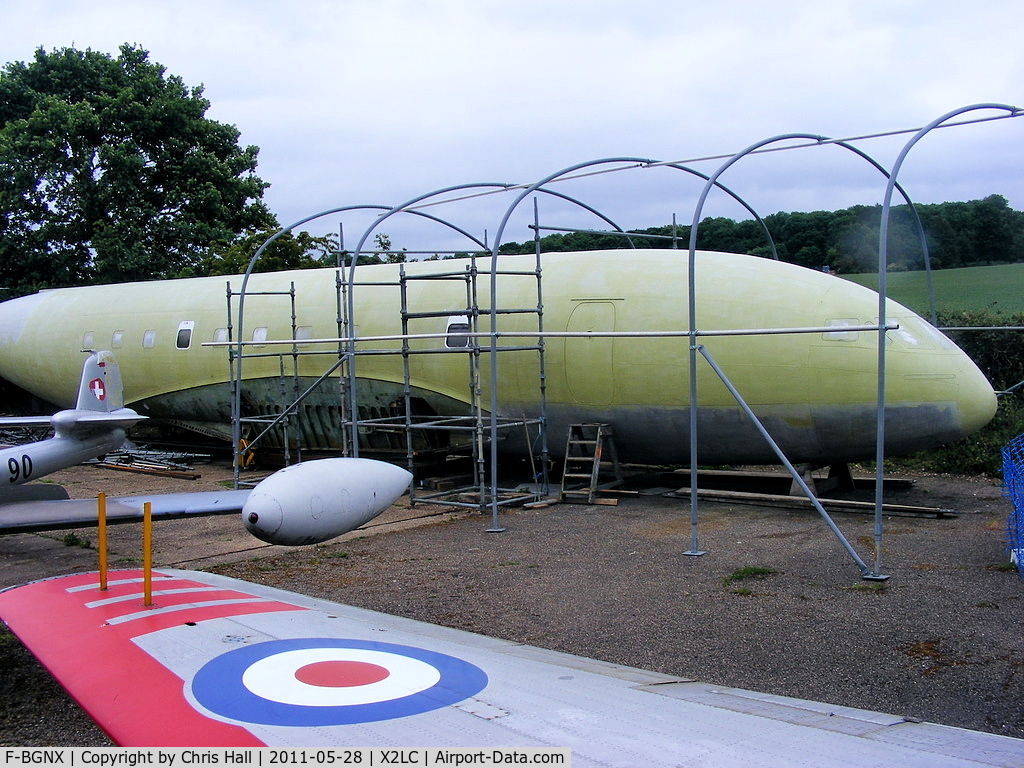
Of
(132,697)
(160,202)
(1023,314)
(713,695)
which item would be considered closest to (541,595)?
(713,695)

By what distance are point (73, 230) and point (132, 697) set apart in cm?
→ 2859

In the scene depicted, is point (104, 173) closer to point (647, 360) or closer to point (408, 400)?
point (408, 400)

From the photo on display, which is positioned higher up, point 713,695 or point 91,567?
point 713,695

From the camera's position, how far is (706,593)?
931cm

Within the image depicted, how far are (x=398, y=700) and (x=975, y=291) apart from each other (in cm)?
1987

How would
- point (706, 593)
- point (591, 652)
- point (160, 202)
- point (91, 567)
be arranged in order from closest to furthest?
1. point (591, 652)
2. point (706, 593)
3. point (91, 567)
4. point (160, 202)

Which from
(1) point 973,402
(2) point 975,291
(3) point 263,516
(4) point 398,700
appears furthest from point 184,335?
(2) point 975,291

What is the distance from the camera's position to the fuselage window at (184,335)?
19281 millimetres

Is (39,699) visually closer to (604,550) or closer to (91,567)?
(91,567)

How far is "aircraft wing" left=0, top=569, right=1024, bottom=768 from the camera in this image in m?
3.66

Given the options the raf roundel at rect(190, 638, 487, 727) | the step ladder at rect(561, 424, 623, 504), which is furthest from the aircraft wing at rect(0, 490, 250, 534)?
the step ladder at rect(561, 424, 623, 504)

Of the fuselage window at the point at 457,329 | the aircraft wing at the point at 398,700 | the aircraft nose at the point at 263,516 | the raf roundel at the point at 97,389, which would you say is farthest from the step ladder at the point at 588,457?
the aircraft nose at the point at 263,516

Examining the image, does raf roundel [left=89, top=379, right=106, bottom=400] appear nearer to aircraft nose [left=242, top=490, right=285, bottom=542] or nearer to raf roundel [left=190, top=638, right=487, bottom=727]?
aircraft nose [left=242, top=490, right=285, bottom=542]

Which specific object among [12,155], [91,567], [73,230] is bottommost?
[91,567]
